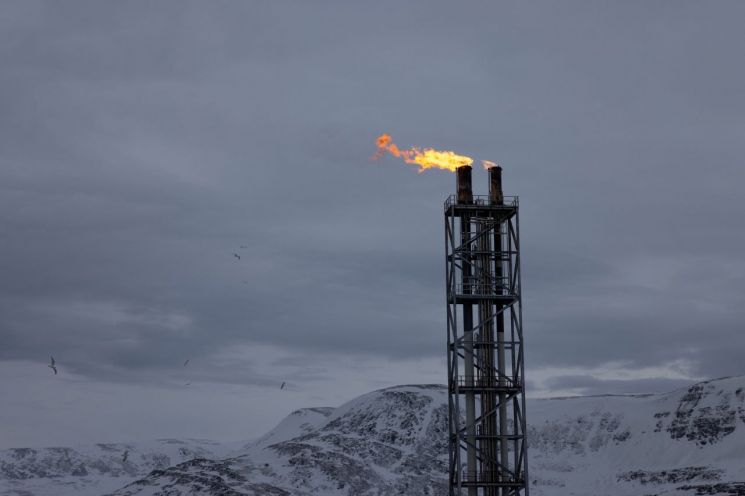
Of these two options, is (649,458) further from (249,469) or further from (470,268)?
(470,268)

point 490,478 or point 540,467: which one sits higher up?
point 540,467

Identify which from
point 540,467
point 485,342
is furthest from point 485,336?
point 540,467

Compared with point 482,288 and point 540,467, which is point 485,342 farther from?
point 540,467

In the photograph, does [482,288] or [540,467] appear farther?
[540,467]

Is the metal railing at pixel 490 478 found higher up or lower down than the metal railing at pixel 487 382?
lower down

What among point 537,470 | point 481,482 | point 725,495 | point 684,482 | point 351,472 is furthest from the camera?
point 537,470

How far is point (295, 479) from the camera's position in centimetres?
17325

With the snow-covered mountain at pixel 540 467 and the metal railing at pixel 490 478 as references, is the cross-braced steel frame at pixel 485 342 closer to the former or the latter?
the metal railing at pixel 490 478

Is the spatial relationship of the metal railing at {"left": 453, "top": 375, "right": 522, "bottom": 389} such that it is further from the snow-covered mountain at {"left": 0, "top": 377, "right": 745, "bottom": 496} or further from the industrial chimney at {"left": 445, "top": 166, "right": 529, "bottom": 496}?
the snow-covered mountain at {"left": 0, "top": 377, "right": 745, "bottom": 496}

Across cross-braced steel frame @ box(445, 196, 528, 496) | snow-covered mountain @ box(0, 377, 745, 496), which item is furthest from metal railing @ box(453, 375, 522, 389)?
snow-covered mountain @ box(0, 377, 745, 496)

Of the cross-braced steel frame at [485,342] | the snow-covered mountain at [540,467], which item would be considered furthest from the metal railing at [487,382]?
the snow-covered mountain at [540,467]

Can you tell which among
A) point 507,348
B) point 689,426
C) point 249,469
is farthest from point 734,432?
point 507,348

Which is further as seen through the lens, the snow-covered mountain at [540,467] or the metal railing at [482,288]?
the snow-covered mountain at [540,467]

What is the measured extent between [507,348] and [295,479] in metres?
108
